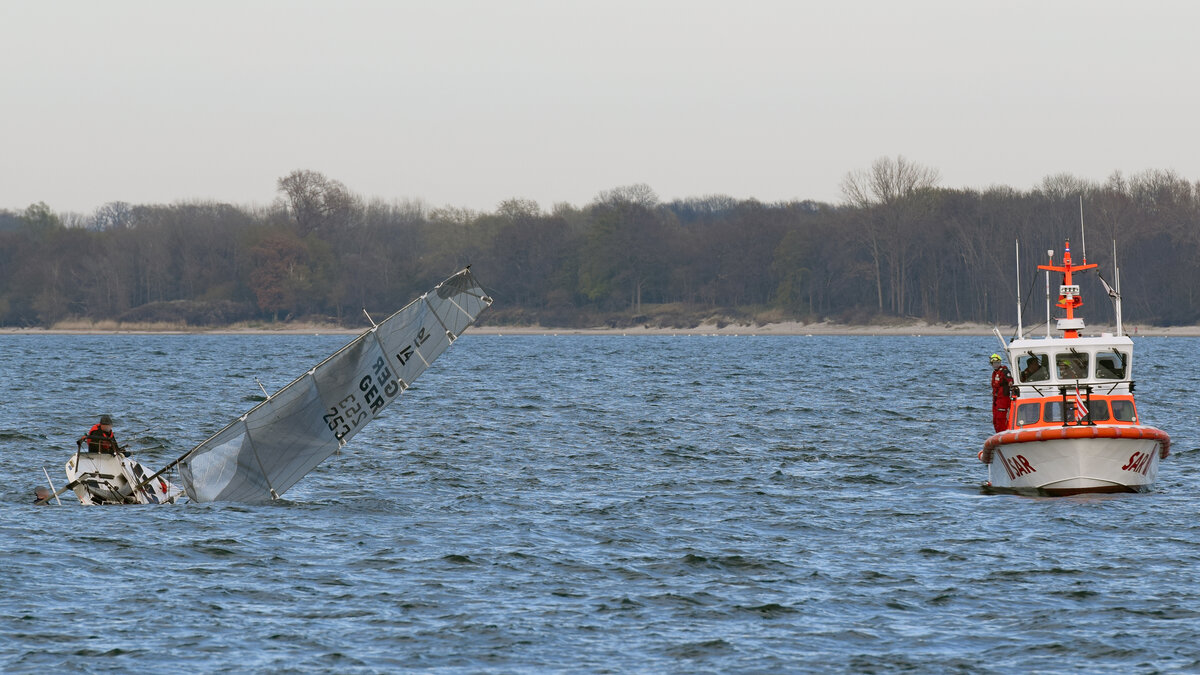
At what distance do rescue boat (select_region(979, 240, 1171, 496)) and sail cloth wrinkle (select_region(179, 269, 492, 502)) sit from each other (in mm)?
10098

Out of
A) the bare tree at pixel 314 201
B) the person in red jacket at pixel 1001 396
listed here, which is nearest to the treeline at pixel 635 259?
the bare tree at pixel 314 201

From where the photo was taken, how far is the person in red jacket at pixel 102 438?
2456 centimetres

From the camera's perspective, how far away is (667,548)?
2167 centimetres

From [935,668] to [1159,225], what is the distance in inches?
5631

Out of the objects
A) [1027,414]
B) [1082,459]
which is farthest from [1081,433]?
[1027,414]

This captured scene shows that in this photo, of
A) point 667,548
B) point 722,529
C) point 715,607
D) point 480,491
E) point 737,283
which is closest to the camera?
point 715,607

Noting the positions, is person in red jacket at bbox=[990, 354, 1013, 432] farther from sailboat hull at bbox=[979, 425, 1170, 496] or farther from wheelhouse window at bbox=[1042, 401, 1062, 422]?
sailboat hull at bbox=[979, 425, 1170, 496]

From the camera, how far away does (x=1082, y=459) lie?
25266 millimetres

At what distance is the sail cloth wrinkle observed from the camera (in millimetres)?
24234

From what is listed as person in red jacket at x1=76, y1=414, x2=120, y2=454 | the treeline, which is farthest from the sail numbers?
the treeline

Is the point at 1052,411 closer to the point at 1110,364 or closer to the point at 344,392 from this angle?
the point at 1110,364

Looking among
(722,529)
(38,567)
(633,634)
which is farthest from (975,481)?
(38,567)

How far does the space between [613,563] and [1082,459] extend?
31.4ft

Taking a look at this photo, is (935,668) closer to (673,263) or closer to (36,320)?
(673,263)
